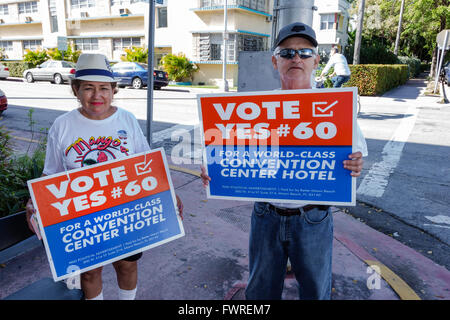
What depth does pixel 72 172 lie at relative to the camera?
2090 mm

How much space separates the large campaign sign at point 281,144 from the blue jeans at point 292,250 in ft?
0.40

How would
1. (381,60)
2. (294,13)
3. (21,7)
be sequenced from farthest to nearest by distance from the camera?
(21,7) < (381,60) < (294,13)

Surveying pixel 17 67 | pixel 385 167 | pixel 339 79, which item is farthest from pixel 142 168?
pixel 17 67

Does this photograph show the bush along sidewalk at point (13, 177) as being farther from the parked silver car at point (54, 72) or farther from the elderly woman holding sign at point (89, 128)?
the parked silver car at point (54, 72)

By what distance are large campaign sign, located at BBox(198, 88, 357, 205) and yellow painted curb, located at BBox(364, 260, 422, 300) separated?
149cm

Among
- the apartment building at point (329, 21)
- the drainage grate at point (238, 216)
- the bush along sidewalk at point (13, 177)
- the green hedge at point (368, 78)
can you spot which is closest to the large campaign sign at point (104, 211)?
the bush along sidewalk at point (13, 177)

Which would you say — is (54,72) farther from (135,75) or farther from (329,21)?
(329,21)

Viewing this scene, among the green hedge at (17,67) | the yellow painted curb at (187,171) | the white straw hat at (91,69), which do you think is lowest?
the yellow painted curb at (187,171)

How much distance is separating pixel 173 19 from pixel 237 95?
90.9 ft

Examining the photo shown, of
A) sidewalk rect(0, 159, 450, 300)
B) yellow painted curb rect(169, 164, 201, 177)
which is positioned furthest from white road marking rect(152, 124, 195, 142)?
sidewalk rect(0, 159, 450, 300)

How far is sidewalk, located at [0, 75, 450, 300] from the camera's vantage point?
9.65ft

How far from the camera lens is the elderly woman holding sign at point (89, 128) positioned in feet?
7.22

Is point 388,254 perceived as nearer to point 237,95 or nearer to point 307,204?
point 307,204
